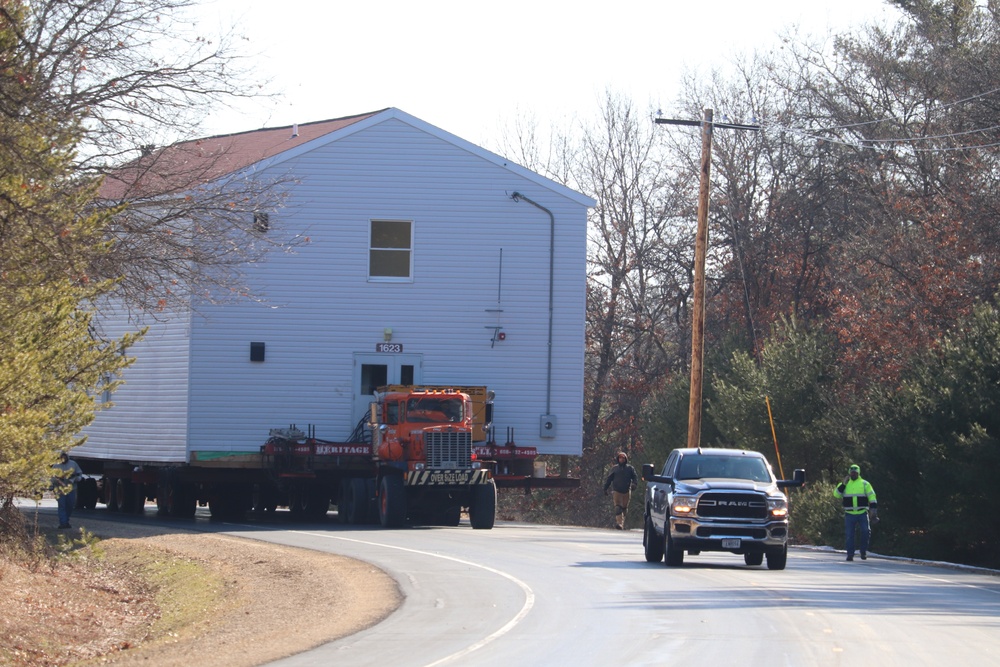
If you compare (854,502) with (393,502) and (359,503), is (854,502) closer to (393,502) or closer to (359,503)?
(393,502)

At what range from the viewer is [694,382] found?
30812 mm

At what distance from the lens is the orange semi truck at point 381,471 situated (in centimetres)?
2850

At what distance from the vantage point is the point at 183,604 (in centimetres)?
1675

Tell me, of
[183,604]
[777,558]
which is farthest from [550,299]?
[183,604]

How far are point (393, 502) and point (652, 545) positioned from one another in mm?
8987

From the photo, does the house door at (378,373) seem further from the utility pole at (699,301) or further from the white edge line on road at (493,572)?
the utility pole at (699,301)

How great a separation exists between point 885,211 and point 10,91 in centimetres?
3379

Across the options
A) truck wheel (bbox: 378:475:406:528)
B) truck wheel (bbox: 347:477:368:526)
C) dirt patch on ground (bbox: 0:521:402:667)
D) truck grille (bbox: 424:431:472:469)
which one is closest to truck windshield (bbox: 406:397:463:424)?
truck grille (bbox: 424:431:472:469)

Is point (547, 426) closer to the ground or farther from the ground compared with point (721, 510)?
farther from the ground

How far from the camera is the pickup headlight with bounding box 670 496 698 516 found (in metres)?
19.3

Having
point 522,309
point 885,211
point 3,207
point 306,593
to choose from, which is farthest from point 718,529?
point 885,211

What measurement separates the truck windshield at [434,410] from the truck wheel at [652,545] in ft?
29.1

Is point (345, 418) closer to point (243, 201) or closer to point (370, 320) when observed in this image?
point (370, 320)

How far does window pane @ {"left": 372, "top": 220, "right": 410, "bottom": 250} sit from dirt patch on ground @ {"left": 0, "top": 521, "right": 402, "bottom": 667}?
37.9 ft
